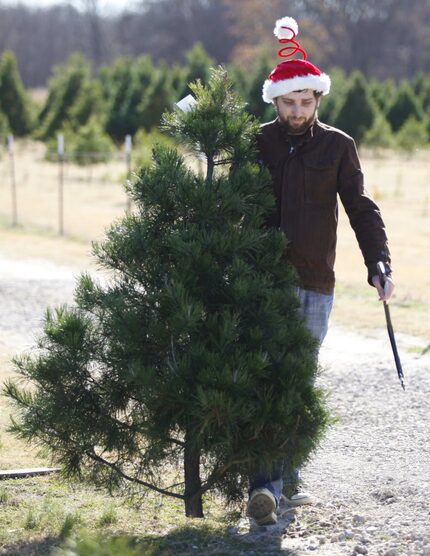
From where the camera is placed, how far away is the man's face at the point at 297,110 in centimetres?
413

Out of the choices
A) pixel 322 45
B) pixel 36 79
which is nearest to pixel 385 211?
pixel 322 45

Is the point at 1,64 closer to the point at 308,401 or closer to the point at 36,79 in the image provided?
the point at 308,401

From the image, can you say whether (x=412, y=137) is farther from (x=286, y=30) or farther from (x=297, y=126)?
(x=297, y=126)

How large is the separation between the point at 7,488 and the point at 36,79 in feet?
241

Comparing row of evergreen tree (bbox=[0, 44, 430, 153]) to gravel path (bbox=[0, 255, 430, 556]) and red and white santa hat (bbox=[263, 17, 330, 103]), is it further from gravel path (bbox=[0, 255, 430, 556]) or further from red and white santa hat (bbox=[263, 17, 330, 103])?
red and white santa hat (bbox=[263, 17, 330, 103])

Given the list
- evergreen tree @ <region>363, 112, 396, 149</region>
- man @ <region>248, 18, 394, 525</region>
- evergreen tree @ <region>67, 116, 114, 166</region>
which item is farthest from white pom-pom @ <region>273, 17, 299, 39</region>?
evergreen tree @ <region>363, 112, 396, 149</region>

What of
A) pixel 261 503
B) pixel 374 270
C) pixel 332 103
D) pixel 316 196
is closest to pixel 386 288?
pixel 374 270

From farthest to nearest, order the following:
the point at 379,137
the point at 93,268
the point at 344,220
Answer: the point at 379,137, the point at 344,220, the point at 93,268

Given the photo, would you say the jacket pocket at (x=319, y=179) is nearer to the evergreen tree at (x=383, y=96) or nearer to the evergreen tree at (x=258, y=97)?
the evergreen tree at (x=258, y=97)

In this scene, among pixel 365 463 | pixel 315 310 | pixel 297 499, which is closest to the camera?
pixel 315 310

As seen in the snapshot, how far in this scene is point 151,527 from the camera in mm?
4141

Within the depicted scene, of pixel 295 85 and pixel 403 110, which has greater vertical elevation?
pixel 295 85

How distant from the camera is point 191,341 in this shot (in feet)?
12.3

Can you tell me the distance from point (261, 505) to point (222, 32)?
71.5 metres
